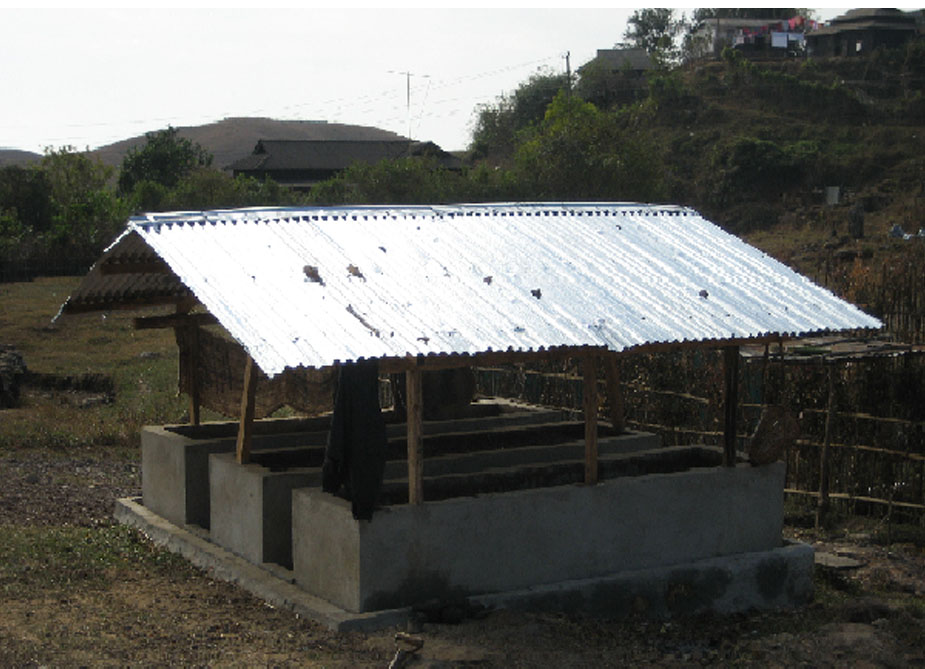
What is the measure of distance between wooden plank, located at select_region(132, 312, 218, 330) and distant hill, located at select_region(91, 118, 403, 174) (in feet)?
313

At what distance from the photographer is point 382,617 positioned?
24.5 ft

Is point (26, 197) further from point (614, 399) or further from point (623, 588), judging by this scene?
point (623, 588)

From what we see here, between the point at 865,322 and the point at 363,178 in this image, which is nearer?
the point at 865,322

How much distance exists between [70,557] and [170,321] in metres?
2.46

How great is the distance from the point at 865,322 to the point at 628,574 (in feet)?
9.18

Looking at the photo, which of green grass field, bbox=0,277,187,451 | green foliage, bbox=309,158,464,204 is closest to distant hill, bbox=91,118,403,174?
green foliage, bbox=309,158,464,204

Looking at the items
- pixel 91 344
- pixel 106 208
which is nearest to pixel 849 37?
pixel 106 208

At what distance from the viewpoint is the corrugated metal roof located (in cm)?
752

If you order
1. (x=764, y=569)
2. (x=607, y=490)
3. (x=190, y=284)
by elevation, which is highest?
(x=190, y=284)

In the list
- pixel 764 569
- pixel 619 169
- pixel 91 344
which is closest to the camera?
pixel 764 569

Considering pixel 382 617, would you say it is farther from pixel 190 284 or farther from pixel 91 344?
pixel 91 344

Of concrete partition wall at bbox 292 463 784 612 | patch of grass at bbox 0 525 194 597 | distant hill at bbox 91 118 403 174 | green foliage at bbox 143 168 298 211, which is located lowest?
patch of grass at bbox 0 525 194 597

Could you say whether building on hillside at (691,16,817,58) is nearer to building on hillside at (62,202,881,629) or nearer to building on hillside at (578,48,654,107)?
building on hillside at (578,48,654,107)

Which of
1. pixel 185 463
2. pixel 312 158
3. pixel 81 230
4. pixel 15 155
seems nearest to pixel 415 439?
pixel 185 463
